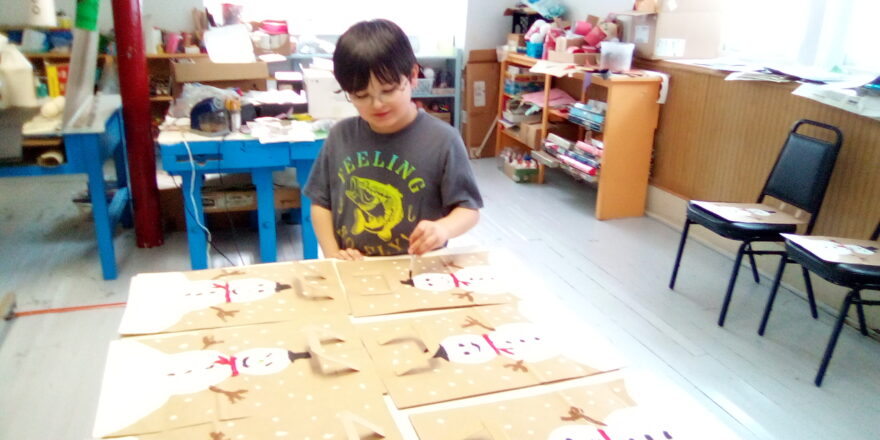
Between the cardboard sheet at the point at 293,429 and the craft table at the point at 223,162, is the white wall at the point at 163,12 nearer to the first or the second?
the craft table at the point at 223,162

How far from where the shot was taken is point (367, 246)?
1446 millimetres

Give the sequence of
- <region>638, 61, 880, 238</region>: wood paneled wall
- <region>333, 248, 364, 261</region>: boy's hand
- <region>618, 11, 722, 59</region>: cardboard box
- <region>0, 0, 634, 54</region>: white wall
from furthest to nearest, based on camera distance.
Result: 1. <region>0, 0, 634, 54</region>: white wall
2. <region>618, 11, 722, 59</region>: cardboard box
3. <region>638, 61, 880, 238</region>: wood paneled wall
4. <region>333, 248, 364, 261</region>: boy's hand

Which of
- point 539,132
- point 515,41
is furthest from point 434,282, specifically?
point 515,41

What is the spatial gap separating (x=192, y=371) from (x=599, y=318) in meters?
1.95

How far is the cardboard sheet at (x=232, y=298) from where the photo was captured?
1.03m

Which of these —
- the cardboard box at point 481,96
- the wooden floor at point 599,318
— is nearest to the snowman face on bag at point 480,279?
the wooden floor at point 599,318

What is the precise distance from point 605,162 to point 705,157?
543 millimetres

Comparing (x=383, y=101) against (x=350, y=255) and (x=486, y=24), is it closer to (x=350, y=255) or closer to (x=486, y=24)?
(x=350, y=255)

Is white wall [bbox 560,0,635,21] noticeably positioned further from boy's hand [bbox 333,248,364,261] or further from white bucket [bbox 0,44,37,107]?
white bucket [bbox 0,44,37,107]

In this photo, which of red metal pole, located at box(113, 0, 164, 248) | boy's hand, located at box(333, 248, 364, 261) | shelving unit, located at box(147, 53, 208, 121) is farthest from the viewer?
shelving unit, located at box(147, 53, 208, 121)

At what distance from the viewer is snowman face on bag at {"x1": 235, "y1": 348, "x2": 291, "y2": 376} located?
897mm

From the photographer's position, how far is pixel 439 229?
→ 1.28 m

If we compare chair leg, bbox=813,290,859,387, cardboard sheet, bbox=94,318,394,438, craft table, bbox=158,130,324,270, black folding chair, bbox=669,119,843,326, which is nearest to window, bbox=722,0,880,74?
black folding chair, bbox=669,119,843,326

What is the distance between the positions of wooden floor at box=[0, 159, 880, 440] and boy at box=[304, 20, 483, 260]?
106 centimetres
